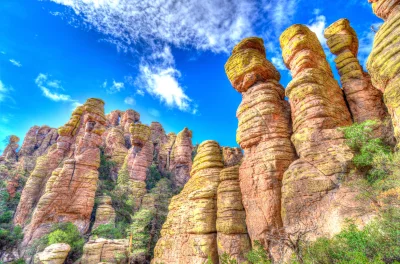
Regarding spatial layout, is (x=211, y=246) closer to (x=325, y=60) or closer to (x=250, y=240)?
(x=250, y=240)

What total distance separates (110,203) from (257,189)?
2871cm

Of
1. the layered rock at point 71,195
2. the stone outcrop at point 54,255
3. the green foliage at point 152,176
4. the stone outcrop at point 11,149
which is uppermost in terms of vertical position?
the stone outcrop at point 11,149

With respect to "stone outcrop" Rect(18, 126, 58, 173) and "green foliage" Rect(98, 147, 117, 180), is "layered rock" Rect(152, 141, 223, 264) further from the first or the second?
"stone outcrop" Rect(18, 126, 58, 173)

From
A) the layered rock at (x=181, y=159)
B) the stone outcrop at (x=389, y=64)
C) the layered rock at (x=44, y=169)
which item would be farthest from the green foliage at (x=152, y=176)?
the stone outcrop at (x=389, y=64)

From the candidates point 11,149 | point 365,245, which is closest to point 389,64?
point 365,245

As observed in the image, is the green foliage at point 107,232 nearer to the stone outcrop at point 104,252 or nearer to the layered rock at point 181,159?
the stone outcrop at point 104,252

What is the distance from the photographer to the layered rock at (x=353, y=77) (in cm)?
1673

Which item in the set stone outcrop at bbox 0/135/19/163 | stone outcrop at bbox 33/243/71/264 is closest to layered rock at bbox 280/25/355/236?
stone outcrop at bbox 33/243/71/264

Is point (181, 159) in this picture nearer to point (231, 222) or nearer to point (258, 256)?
point (231, 222)

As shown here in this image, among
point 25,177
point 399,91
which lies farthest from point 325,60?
point 25,177

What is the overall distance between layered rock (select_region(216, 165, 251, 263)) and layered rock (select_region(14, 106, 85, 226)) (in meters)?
34.4

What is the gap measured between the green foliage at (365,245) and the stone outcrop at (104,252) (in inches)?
805

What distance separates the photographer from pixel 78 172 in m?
35.5

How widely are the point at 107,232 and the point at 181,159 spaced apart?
2739 cm
